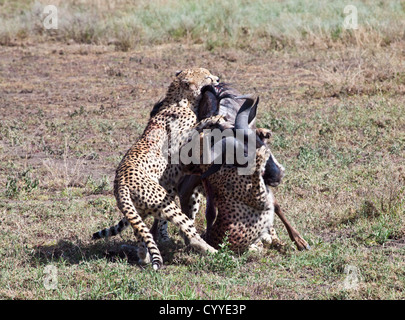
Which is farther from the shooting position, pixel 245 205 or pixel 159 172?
pixel 159 172

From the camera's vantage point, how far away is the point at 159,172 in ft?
18.6

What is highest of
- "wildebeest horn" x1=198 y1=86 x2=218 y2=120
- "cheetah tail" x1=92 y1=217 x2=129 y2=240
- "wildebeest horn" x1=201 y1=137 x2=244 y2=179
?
"wildebeest horn" x1=198 y1=86 x2=218 y2=120

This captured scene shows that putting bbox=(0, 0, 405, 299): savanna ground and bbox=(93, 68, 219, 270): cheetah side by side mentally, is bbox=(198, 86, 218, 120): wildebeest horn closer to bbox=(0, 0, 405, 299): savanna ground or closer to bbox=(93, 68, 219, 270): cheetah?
bbox=(93, 68, 219, 270): cheetah

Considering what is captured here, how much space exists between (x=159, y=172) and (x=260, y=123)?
3616 millimetres

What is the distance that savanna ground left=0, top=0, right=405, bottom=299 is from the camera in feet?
16.1

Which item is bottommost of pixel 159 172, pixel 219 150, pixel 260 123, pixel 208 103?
pixel 260 123

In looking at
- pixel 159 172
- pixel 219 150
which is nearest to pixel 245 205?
pixel 219 150

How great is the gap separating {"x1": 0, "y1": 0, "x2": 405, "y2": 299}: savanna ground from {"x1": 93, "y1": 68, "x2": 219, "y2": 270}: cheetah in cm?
21

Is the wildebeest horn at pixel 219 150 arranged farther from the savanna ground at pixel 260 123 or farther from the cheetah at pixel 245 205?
the savanna ground at pixel 260 123

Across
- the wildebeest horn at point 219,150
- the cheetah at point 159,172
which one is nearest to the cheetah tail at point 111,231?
the cheetah at point 159,172

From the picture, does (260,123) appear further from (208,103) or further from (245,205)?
(245,205)

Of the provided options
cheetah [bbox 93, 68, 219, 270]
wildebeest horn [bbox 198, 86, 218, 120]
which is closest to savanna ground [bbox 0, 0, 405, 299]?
cheetah [bbox 93, 68, 219, 270]

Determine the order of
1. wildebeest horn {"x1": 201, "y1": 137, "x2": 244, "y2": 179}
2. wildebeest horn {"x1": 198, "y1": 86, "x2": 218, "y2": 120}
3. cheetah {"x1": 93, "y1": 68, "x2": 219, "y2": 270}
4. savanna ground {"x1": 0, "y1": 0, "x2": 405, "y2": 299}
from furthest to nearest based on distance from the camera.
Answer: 1. wildebeest horn {"x1": 198, "y1": 86, "x2": 218, "y2": 120}
2. wildebeest horn {"x1": 201, "y1": 137, "x2": 244, "y2": 179}
3. cheetah {"x1": 93, "y1": 68, "x2": 219, "y2": 270}
4. savanna ground {"x1": 0, "y1": 0, "x2": 405, "y2": 299}
